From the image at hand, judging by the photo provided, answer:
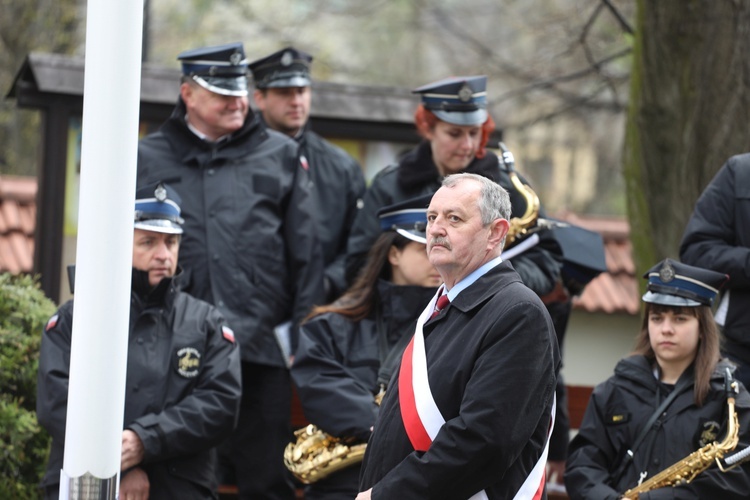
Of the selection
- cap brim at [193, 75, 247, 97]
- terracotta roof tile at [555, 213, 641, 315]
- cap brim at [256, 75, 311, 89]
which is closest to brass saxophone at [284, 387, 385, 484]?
cap brim at [193, 75, 247, 97]

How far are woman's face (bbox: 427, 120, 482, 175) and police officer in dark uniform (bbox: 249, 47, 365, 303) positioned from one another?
806 millimetres

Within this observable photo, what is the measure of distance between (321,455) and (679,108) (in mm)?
3879

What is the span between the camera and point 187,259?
6.53m

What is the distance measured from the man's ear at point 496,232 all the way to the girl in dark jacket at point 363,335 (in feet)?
4.75

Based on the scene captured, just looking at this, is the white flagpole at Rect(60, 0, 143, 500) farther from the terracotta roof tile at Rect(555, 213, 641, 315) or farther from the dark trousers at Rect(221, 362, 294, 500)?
the terracotta roof tile at Rect(555, 213, 641, 315)

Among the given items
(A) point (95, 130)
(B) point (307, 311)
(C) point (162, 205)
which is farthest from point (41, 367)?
(A) point (95, 130)

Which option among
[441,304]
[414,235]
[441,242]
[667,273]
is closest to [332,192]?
[414,235]

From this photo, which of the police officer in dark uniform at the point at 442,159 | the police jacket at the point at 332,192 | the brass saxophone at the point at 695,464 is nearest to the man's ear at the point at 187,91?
the police jacket at the point at 332,192

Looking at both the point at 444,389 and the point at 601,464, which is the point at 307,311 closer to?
the point at 601,464

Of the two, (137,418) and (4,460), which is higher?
(137,418)

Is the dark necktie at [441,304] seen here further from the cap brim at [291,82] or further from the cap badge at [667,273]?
the cap brim at [291,82]

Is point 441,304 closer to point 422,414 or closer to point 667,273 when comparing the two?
point 422,414

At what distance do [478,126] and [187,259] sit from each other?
161 cm

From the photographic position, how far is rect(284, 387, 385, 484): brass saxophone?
18.5 ft
